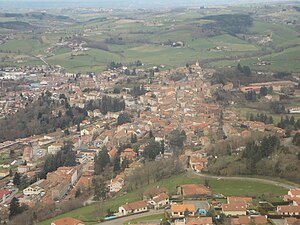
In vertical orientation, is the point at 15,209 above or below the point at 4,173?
above

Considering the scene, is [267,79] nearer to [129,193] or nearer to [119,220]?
[129,193]

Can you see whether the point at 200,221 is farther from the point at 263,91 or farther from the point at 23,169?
the point at 263,91

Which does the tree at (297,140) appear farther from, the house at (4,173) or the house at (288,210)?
the house at (4,173)

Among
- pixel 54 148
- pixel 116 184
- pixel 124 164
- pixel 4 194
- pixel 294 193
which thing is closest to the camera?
pixel 294 193

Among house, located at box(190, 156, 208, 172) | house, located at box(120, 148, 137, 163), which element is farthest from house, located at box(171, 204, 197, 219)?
house, located at box(120, 148, 137, 163)

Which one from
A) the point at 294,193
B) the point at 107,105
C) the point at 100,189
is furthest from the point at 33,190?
the point at 107,105

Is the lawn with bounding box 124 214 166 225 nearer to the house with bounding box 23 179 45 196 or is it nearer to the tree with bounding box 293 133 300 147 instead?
the house with bounding box 23 179 45 196

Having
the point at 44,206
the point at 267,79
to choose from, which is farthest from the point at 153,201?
the point at 267,79
